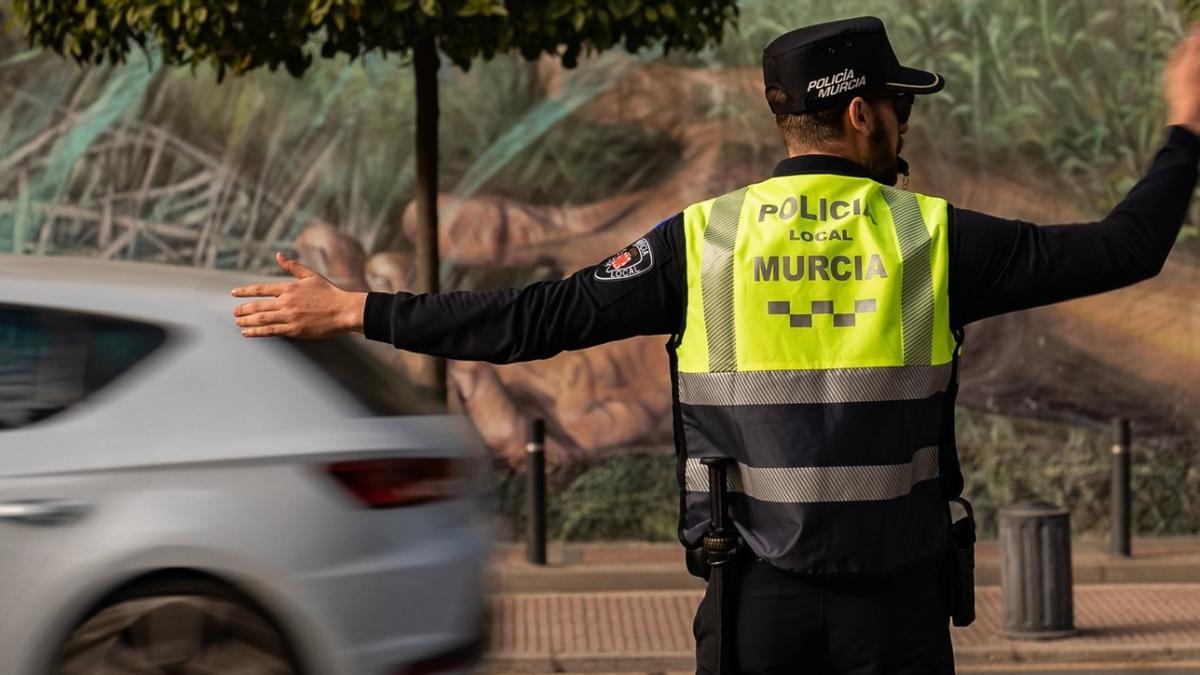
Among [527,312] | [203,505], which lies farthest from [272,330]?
[203,505]

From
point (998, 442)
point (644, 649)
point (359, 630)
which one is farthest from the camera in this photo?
point (998, 442)

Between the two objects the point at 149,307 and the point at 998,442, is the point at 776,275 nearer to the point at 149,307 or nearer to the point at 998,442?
the point at 149,307

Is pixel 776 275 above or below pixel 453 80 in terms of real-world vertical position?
below

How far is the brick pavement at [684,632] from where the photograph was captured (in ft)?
29.1

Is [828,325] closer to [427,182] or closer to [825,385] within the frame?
[825,385]

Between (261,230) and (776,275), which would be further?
(261,230)

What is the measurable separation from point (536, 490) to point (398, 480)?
6125 millimetres

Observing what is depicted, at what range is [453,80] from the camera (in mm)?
12930

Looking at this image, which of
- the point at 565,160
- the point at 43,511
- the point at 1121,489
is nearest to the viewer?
the point at 43,511

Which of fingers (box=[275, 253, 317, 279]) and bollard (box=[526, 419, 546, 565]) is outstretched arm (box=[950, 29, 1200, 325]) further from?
bollard (box=[526, 419, 546, 565])

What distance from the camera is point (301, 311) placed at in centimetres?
341

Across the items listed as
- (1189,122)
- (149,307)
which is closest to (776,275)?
(1189,122)

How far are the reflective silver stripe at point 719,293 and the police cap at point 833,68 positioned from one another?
23 centimetres

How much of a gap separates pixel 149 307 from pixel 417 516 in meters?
0.84
